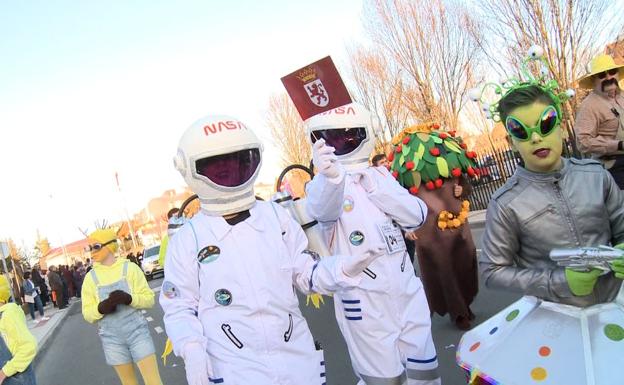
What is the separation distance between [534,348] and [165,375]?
226 inches

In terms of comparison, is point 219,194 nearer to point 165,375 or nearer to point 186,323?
point 186,323

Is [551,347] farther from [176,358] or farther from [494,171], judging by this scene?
[494,171]

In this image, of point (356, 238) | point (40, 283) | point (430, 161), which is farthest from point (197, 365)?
point (40, 283)

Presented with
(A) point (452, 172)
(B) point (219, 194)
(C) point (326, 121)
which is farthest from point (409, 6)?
(B) point (219, 194)

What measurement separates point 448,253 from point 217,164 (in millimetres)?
3173

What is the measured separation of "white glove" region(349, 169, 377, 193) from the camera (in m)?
3.61

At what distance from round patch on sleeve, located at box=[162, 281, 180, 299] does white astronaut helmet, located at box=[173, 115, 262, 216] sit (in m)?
0.39

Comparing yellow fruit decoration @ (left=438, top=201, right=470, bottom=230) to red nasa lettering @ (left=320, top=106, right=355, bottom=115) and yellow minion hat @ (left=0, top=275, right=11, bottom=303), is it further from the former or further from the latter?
yellow minion hat @ (left=0, top=275, right=11, bottom=303)

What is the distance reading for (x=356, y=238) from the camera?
3.51 meters

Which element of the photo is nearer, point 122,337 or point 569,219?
point 569,219

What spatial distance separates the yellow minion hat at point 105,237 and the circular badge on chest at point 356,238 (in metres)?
2.49

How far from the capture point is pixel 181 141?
112 inches

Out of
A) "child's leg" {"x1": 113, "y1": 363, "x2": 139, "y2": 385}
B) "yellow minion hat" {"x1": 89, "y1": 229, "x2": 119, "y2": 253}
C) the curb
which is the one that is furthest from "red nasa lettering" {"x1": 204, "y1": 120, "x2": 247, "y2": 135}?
the curb

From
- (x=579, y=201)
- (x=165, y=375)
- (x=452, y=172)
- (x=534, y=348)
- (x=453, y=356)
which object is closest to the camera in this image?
(x=534, y=348)
